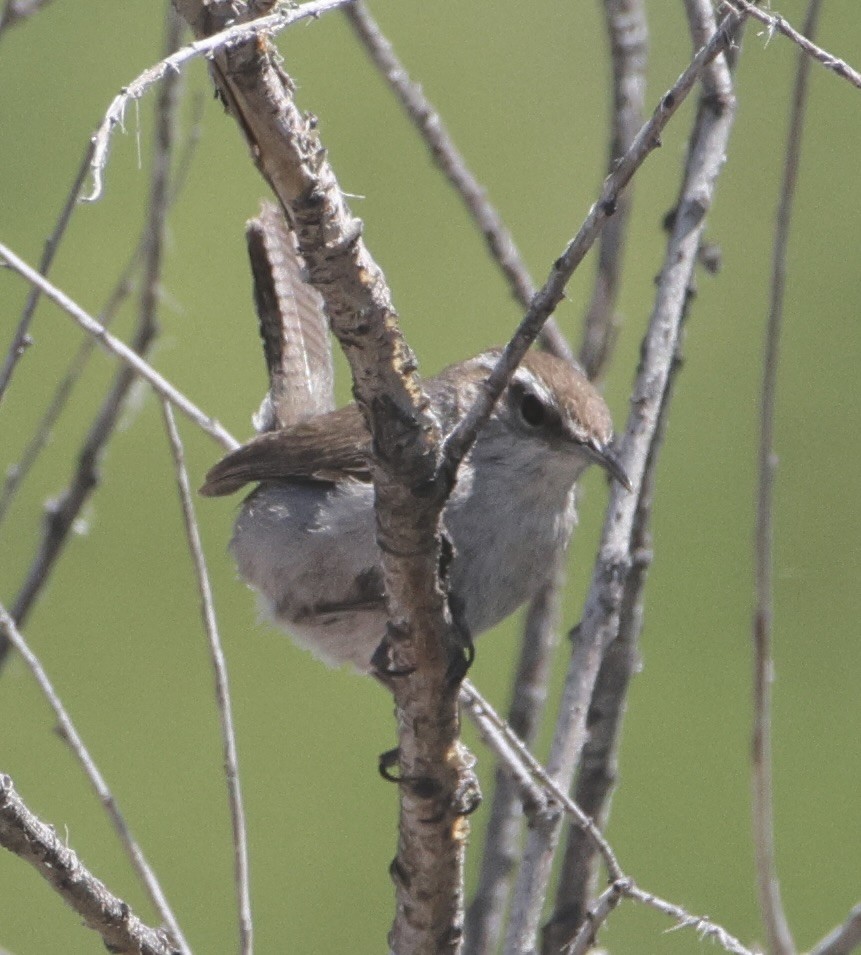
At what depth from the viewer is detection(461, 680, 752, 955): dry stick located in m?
1.95

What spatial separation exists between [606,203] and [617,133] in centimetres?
156

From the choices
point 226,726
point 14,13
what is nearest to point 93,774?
point 226,726

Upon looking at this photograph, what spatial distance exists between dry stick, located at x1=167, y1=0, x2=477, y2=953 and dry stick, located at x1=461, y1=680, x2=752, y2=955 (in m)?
0.15

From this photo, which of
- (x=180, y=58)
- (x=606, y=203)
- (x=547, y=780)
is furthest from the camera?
(x=547, y=780)

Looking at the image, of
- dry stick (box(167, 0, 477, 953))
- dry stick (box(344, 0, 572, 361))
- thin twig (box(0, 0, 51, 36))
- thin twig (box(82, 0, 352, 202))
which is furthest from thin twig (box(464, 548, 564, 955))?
thin twig (box(82, 0, 352, 202))

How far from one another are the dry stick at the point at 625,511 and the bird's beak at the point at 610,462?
0.8 inches

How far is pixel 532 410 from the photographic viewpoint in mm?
Answer: 2992

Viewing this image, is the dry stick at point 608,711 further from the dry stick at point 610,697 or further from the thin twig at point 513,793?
the thin twig at point 513,793

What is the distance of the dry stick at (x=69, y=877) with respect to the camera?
5.66ft

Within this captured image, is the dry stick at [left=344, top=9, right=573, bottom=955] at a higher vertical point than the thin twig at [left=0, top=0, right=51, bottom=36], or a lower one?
lower

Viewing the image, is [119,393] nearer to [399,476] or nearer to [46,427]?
[46,427]

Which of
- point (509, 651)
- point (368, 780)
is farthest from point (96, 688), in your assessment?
point (509, 651)

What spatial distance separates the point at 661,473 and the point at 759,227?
1.05 m

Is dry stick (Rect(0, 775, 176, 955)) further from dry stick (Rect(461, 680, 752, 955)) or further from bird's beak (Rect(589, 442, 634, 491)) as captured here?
bird's beak (Rect(589, 442, 634, 491))
